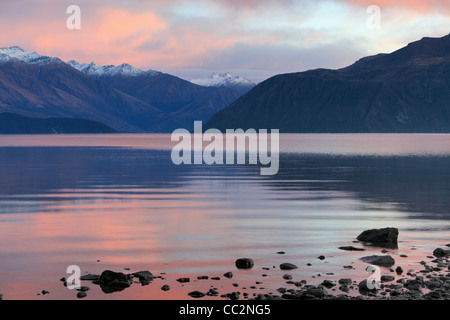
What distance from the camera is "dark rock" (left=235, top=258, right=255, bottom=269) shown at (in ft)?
92.0

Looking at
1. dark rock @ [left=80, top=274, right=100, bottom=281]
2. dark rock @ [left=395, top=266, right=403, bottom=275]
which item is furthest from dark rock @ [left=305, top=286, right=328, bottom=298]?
dark rock @ [left=80, top=274, right=100, bottom=281]

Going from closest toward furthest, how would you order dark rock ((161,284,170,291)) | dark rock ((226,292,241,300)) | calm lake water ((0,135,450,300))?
1. dark rock ((226,292,241,300))
2. dark rock ((161,284,170,291))
3. calm lake water ((0,135,450,300))

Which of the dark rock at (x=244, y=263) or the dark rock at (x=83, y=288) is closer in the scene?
the dark rock at (x=83, y=288)

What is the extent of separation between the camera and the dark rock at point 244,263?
92.0ft

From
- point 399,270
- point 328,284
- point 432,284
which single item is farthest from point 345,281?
point 399,270

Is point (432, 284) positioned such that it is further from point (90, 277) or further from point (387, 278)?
point (90, 277)

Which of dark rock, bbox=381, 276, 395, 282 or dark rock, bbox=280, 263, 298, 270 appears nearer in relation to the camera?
dark rock, bbox=381, 276, 395, 282

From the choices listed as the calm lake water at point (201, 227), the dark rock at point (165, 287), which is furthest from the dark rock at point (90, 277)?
the dark rock at point (165, 287)

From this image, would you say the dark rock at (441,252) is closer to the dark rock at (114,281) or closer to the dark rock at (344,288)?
the dark rock at (344,288)

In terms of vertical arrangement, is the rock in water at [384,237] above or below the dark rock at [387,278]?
above

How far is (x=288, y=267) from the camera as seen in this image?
90.6 feet

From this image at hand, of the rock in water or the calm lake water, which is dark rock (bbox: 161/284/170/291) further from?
the rock in water
